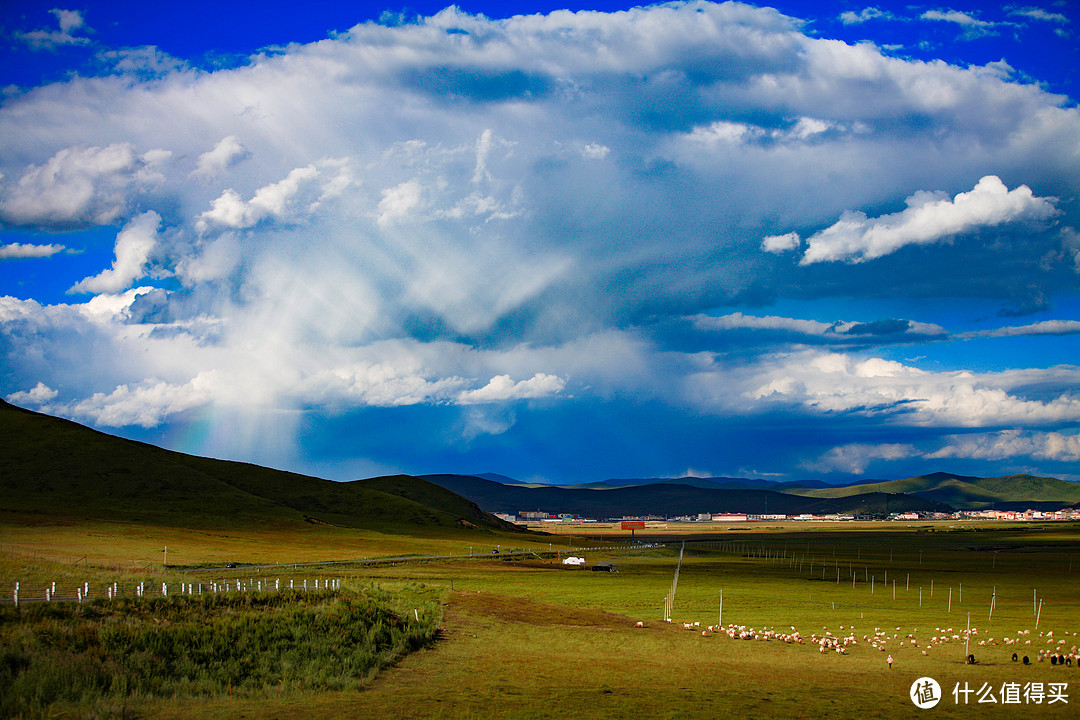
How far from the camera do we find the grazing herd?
119 feet

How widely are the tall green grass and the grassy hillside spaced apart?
105356 mm

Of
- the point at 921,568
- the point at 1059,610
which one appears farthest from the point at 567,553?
the point at 1059,610

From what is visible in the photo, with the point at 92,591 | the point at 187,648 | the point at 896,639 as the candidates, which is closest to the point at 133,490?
the point at 92,591

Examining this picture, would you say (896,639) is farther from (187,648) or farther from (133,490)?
(133,490)

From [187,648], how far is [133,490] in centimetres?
14634

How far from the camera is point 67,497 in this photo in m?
150

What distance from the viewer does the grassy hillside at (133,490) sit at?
14338 cm

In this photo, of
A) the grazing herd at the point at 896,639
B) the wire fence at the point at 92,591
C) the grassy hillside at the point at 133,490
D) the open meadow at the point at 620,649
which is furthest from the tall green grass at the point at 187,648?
the grassy hillside at the point at 133,490

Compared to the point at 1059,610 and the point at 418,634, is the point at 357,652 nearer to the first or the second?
the point at 418,634

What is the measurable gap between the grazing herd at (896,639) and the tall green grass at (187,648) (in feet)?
51.5

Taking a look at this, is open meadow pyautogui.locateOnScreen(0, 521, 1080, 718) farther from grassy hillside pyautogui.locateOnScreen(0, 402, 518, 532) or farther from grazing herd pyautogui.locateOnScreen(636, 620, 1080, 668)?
grassy hillside pyautogui.locateOnScreen(0, 402, 518, 532)

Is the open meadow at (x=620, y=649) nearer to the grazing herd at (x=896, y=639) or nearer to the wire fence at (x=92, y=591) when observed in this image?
the grazing herd at (x=896, y=639)

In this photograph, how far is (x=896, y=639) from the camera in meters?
40.4

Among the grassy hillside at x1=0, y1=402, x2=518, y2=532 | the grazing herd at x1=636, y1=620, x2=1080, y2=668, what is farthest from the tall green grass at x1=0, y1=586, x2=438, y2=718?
the grassy hillside at x1=0, y1=402, x2=518, y2=532
